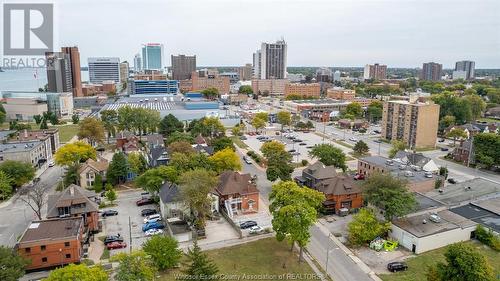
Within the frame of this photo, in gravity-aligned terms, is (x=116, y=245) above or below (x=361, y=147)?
below

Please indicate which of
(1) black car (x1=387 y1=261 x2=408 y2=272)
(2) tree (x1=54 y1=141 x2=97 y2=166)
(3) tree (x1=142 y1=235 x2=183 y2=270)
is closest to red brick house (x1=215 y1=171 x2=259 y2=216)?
(3) tree (x1=142 y1=235 x2=183 y2=270)

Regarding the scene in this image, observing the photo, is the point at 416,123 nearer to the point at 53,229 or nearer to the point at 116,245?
the point at 116,245

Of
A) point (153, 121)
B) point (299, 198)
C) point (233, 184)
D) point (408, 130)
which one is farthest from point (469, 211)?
point (153, 121)

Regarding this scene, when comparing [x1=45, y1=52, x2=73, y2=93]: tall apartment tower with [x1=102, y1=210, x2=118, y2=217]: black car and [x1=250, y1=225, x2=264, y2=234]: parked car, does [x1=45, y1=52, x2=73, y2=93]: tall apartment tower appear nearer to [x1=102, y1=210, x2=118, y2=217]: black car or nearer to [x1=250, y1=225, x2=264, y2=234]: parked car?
[x1=102, y1=210, x2=118, y2=217]: black car

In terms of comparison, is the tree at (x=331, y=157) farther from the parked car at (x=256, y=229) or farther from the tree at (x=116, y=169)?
the tree at (x=116, y=169)

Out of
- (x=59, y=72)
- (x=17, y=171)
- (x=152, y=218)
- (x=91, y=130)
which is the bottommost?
(x=152, y=218)

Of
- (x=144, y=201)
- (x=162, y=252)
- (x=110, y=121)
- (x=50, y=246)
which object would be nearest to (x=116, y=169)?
(x=144, y=201)

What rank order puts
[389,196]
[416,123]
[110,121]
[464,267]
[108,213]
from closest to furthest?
1. [464,267]
2. [389,196]
3. [108,213]
4. [416,123]
5. [110,121]
